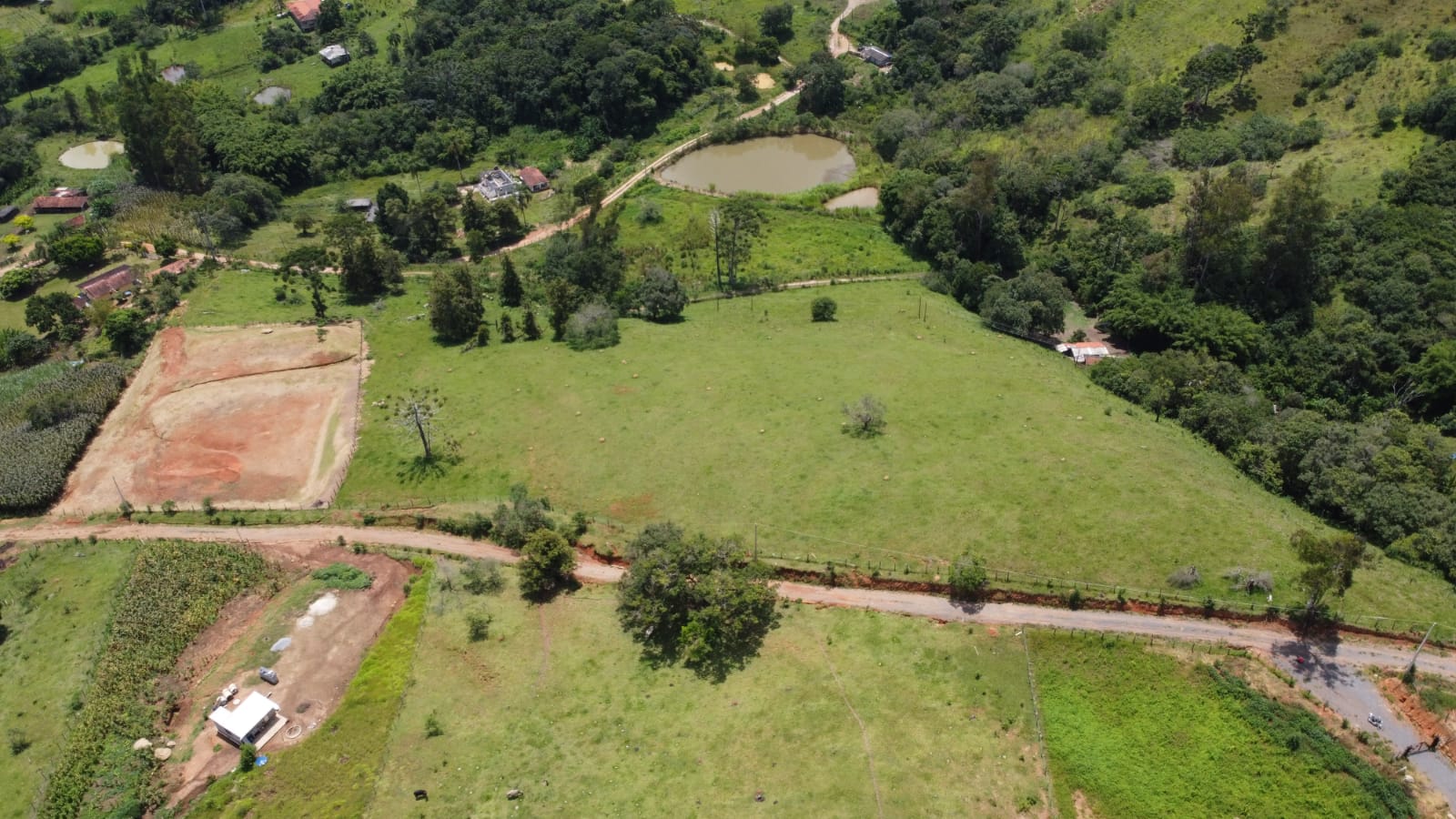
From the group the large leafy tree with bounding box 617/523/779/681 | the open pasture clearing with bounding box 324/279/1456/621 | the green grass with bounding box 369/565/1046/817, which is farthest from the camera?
the open pasture clearing with bounding box 324/279/1456/621

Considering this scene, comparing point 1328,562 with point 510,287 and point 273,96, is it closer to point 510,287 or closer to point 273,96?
point 510,287

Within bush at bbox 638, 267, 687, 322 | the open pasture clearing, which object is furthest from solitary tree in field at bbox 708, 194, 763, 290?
the open pasture clearing

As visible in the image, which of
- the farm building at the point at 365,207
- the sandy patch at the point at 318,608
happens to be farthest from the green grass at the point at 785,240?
the sandy patch at the point at 318,608

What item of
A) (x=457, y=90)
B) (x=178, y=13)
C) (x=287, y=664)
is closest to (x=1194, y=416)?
(x=287, y=664)

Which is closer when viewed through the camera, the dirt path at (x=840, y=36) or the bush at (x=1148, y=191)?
the bush at (x=1148, y=191)

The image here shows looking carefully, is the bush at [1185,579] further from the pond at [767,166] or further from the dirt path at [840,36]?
the dirt path at [840,36]

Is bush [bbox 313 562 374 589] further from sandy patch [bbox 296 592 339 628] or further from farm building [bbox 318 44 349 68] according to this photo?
farm building [bbox 318 44 349 68]
